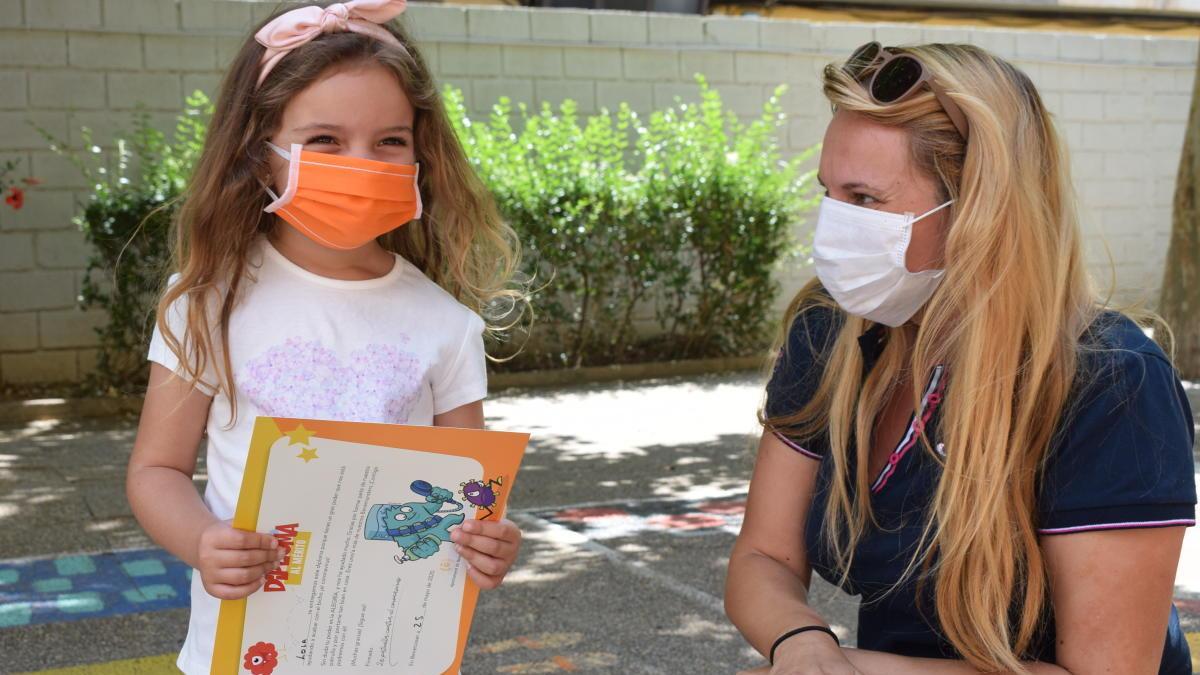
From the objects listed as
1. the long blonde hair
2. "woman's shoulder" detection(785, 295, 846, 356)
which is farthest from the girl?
the long blonde hair

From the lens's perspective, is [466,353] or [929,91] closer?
[929,91]

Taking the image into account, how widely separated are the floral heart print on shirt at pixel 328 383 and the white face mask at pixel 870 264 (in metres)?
0.71

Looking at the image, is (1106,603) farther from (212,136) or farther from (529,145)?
(529,145)

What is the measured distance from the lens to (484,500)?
7.11 ft

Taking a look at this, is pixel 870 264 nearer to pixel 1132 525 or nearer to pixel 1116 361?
pixel 1116 361

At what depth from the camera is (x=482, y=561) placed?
7.10ft

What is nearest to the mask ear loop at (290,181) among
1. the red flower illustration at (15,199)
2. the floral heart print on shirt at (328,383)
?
the floral heart print on shirt at (328,383)

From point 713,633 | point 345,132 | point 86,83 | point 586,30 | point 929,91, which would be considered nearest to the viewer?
point 929,91

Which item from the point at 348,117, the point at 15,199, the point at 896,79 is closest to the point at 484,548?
the point at 348,117

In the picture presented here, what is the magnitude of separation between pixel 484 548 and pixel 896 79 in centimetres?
94

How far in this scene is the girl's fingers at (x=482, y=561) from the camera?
2160 millimetres

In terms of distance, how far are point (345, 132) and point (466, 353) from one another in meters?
0.40

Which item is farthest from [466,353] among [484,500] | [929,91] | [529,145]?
[529,145]

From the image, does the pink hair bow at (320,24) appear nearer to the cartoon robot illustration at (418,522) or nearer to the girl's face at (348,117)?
the girl's face at (348,117)
